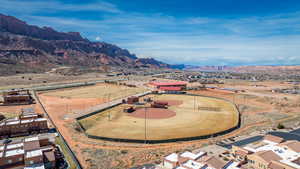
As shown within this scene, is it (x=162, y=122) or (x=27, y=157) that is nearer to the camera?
(x=27, y=157)

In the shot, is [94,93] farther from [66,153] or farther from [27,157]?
[27,157]

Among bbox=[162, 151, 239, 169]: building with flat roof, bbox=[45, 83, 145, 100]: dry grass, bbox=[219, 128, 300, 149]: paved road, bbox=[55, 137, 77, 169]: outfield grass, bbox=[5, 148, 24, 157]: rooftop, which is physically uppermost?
bbox=[45, 83, 145, 100]: dry grass

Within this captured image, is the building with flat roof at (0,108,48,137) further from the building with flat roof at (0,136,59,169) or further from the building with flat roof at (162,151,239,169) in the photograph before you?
the building with flat roof at (162,151,239,169)

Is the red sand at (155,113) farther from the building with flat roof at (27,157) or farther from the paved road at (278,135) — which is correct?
the building with flat roof at (27,157)

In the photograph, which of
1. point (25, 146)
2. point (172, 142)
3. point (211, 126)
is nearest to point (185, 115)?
point (211, 126)

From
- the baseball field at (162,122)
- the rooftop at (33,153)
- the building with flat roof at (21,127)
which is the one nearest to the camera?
the rooftop at (33,153)

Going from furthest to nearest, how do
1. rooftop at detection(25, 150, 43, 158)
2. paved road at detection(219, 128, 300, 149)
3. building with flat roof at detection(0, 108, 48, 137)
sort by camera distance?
building with flat roof at detection(0, 108, 48, 137)
paved road at detection(219, 128, 300, 149)
rooftop at detection(25, 150, 43, 158)

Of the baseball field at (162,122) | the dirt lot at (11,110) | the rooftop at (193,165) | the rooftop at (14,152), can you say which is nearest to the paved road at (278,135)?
the baseball field at (162,122)

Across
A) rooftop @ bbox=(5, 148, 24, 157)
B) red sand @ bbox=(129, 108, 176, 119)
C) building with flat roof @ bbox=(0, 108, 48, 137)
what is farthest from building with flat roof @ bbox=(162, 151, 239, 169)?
building with flat roof @ bbox=(0, 108, 48, 137)

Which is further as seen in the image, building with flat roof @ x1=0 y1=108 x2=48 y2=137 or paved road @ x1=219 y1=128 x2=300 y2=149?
building with flat roof @ x1=0 y1=108 x2=48 y2=137

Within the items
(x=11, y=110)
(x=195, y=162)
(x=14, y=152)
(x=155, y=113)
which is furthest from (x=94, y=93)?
(x=195, y=162)
